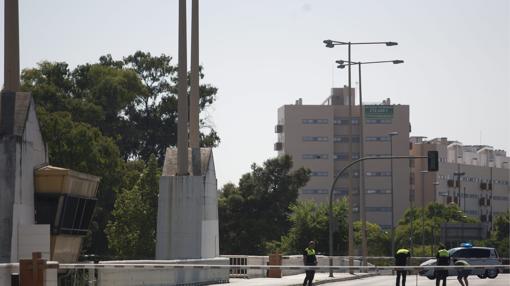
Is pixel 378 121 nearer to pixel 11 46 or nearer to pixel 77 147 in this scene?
pixel 77 147

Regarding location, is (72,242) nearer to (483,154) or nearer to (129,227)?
(129,227)

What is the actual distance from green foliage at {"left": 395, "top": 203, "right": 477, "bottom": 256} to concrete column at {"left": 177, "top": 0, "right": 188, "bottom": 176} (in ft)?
252

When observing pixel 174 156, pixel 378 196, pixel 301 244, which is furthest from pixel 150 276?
pixel 378 196

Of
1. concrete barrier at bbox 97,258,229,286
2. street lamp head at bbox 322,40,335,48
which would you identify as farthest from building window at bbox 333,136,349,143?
concrete barrier at bbox 97,258,229,286

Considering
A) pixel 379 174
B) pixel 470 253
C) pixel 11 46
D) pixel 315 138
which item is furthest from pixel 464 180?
pixel 11 46

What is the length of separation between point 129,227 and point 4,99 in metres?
41.6

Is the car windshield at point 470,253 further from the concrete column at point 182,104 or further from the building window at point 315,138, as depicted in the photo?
the building window at point 315,138

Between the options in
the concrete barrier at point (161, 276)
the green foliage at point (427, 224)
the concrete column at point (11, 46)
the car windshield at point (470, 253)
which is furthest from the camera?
the green foliage at point (427, 224)

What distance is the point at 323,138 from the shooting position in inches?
6521

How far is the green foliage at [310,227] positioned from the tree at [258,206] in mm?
2581

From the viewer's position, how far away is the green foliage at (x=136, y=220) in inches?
3022

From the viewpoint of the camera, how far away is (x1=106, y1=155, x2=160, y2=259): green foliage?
7675cm

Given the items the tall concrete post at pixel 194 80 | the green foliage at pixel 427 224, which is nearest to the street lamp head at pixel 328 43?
the tall concrete post at pixel 194 80

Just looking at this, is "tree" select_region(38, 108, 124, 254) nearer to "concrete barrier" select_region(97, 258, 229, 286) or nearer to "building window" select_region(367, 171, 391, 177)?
"concrete barrier" select_region(97, 258, 229, 286)
